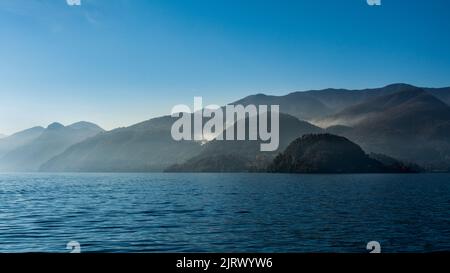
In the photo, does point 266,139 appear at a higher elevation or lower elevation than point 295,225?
higher

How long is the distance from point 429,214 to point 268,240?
30446 mm

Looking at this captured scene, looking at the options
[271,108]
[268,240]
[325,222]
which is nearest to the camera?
[271,108]

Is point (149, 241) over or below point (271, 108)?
below

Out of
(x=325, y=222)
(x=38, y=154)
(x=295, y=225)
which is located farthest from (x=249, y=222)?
(x=38, y=154)
